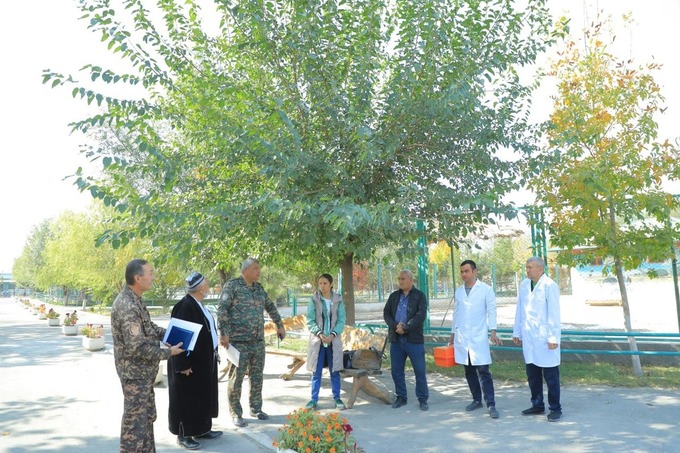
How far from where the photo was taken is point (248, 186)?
7746 millimetres

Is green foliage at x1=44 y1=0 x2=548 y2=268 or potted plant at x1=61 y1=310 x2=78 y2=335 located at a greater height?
green foliage at x1=44 y1=0 x2=548 y2=268

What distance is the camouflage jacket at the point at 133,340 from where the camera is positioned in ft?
14.2

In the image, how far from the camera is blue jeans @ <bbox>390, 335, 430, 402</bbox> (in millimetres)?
6824

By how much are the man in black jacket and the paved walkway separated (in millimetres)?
286

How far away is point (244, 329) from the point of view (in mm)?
6379

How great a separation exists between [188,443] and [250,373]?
1.25m

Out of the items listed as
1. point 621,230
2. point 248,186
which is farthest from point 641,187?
point 248,186

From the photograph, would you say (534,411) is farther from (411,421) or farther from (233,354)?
(233,354)

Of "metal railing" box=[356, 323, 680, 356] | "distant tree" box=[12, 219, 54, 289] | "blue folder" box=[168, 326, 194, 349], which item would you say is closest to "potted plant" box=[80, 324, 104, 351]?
"metal railing" box=[356, 323, 680, 356]

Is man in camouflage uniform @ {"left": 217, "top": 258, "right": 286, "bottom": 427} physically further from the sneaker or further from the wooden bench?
the sneaker

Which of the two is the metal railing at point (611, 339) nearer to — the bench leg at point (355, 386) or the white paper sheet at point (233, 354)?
the bench leg at point (355, 386)

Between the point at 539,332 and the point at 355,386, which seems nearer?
the point at 539,332

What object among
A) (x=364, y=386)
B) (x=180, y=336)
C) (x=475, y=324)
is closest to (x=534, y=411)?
(x=475, y=324)

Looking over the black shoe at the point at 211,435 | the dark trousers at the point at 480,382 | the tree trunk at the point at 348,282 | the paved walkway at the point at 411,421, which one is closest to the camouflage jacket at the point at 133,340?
the paved walkway at the point at 411,421
